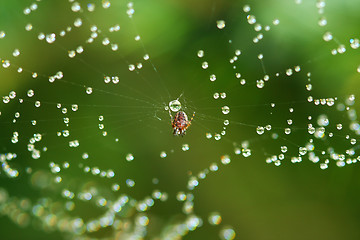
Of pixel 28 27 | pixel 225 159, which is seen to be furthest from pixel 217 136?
pixel 28 27

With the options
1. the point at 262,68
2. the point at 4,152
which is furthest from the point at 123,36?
the point at 4,152

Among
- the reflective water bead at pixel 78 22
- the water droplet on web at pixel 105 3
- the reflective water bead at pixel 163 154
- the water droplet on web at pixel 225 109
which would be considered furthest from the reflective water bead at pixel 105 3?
the reflective water bead at pixel 163 154

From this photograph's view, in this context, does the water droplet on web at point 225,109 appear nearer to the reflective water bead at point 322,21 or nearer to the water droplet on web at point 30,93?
the reflective water bead at point 322,21

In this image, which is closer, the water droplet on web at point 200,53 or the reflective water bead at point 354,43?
the reflective water bead at point 354,43

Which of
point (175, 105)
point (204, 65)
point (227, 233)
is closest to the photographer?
point (204, 65)

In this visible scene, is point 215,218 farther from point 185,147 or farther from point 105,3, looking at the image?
point 105,3

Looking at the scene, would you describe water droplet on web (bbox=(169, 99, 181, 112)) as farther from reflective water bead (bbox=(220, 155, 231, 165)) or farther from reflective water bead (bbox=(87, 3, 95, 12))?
reflective water bead (bbox=(87, 3, 95, 12))

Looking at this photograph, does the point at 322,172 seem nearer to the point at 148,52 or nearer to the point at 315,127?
the point at 315,127

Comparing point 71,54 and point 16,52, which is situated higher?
point 16,52
